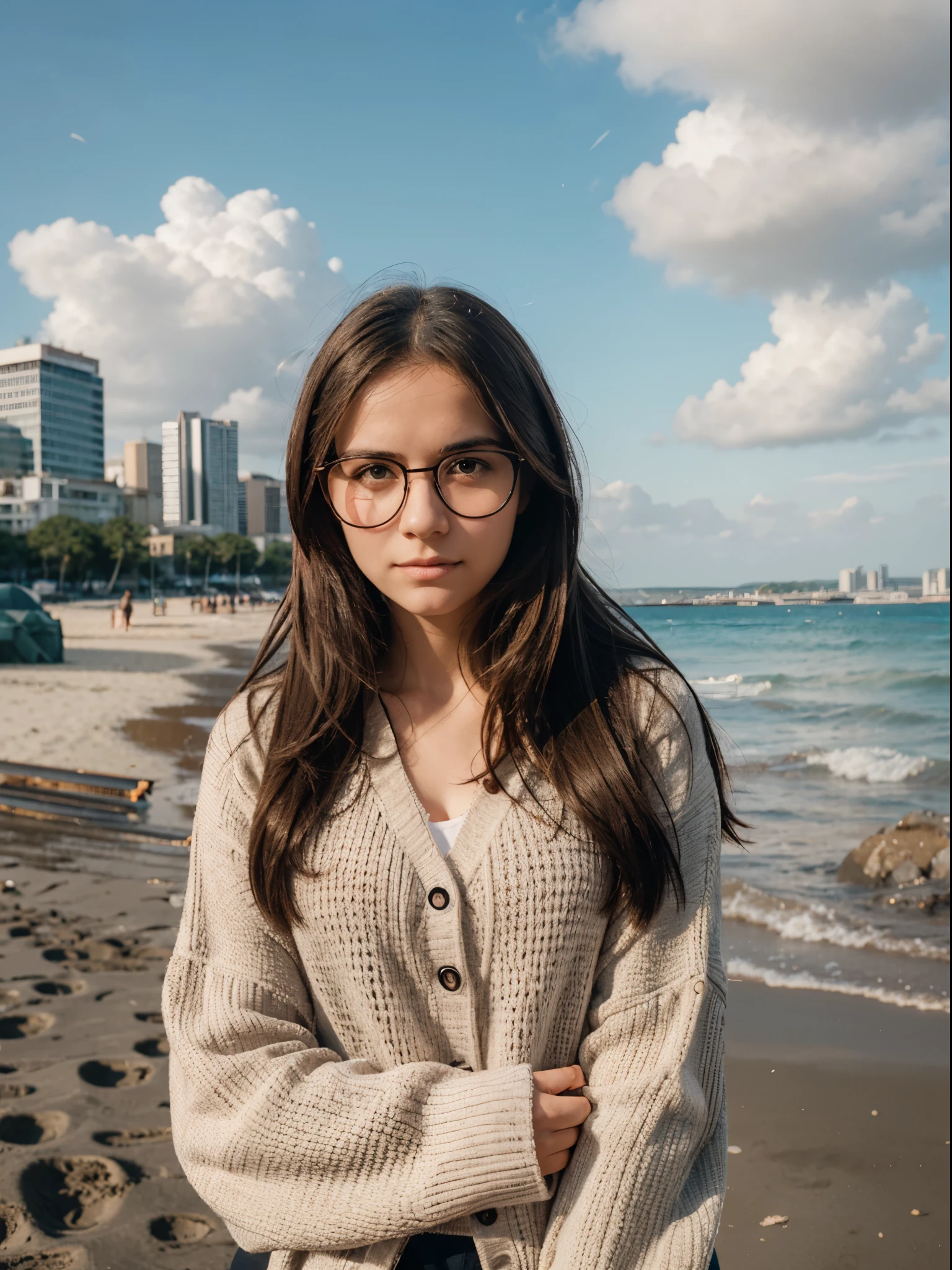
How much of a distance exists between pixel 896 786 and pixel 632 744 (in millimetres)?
8631

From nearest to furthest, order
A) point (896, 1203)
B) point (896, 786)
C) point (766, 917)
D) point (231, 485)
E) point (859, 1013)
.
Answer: point (896, 1203) < point (231, 485) < point (859, 1013) < point (766, 917) < point (896, 786)

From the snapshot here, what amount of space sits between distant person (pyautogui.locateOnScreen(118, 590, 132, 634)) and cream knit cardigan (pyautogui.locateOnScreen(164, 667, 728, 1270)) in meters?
3.82

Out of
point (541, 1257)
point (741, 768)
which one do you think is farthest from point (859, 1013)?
point (541, 1257)

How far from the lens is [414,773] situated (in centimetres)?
118

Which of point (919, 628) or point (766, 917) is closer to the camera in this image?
point (766, 917)

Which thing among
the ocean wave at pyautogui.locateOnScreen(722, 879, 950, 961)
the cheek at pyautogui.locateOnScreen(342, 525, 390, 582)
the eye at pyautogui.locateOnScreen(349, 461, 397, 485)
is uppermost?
the eye at pyautogui.locateOnScreen(349, 461, 397, 485)

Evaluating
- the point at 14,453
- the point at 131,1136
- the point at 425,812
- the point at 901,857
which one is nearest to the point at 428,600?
the point at 425,812

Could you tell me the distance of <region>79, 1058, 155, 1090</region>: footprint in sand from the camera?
7.57ft

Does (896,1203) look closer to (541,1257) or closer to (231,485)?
(541,1257)

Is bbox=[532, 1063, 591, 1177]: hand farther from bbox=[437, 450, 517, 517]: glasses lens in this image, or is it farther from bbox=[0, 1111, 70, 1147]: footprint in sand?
bbox=[0, 1111, 70, 1147]: footprint in sand

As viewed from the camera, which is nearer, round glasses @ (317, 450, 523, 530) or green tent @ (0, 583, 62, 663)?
round glasses @ (317, 450, 523, 530)

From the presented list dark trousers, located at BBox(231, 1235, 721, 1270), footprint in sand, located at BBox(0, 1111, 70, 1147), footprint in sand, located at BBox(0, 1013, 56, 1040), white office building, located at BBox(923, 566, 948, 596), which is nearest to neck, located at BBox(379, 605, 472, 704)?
dark trousers, located at BBox(231, 1235, 721, 1270)

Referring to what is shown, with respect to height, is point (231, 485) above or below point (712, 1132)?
above

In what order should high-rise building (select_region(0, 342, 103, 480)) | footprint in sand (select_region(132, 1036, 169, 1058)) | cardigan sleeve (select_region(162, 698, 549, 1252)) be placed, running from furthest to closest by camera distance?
high-rise building (select_region(0, 342, 103, 480)) < footprint in sand (select_region(132, 1036, 169, 1058)) < cardigan sleeve (select_region(162, 698, 549, 1252))
